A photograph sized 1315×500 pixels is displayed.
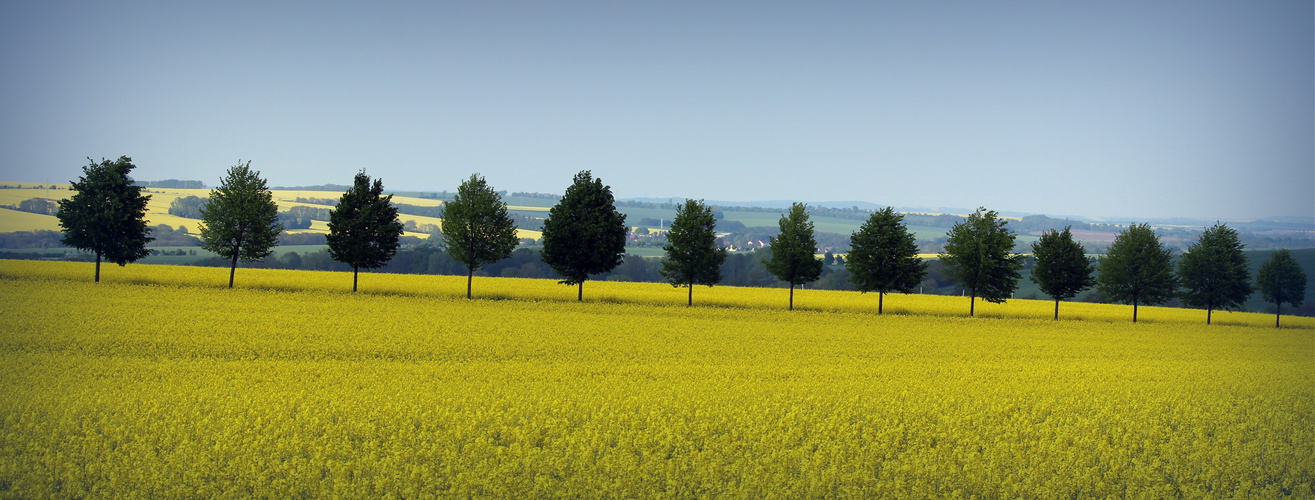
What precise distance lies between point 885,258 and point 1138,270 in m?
21.3

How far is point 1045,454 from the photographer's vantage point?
14289 mm

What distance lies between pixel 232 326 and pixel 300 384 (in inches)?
519

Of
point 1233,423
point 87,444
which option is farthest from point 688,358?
point 87,444

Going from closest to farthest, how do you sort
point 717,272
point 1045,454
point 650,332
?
point 1045,454 < point 650,332 < point 717,272

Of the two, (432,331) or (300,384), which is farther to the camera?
(432,331)

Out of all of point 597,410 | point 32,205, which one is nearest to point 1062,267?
point 597,410

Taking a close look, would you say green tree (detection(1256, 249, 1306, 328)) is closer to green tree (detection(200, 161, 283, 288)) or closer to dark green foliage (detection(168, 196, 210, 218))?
green tree (detection(200, 161, 283, 288))

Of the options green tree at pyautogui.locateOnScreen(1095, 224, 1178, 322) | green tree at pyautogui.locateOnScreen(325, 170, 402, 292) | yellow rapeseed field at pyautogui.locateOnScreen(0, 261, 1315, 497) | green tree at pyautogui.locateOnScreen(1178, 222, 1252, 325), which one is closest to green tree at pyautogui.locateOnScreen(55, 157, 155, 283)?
yellow rapeseed field at pyautogui.locateOnScreen(0, 261, 1315, 497)

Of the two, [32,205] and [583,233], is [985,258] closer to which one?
[583,233]

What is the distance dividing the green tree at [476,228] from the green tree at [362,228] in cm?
370

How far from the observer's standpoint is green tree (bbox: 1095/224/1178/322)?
175 feet

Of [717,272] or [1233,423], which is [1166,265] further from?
[1233,423]

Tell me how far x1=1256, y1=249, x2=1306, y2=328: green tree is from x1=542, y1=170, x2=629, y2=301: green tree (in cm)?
5095

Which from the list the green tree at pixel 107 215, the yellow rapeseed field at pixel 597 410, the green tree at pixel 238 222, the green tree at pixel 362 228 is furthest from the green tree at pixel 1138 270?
the green tree at pixel 107 215
